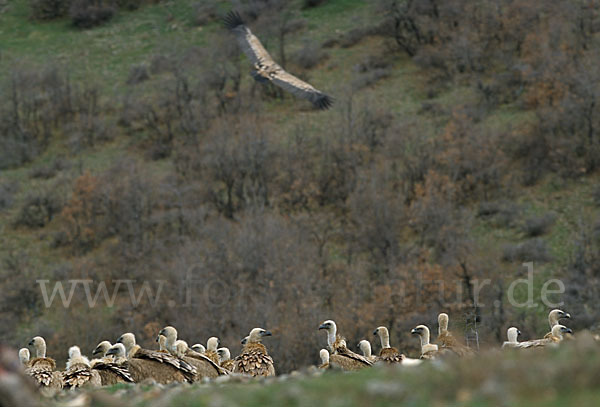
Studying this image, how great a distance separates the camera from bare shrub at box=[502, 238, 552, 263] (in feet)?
115

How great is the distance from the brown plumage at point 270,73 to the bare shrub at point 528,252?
17273 millimetres

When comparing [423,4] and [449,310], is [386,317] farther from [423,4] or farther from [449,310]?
[423,4]

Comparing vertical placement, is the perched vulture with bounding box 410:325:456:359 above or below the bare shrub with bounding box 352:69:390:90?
above

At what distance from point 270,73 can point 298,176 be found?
23.5m

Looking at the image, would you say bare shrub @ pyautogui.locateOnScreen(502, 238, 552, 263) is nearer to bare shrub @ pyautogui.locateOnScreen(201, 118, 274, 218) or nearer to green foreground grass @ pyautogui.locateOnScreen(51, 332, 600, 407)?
bare shrub @ pyautogui.locateOnScreen(201, 118, 274, 218)

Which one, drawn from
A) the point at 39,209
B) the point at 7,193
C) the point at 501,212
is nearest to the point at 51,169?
the point at 7,193

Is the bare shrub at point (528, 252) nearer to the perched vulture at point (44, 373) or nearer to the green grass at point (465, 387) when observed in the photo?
the perched vulture at point (44, 373)

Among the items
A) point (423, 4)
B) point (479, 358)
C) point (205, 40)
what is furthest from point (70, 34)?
point (479, 358)

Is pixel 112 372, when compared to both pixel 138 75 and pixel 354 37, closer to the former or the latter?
pixel 138 75

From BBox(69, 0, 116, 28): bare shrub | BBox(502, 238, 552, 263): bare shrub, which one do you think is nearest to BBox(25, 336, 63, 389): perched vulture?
BBox(502, 238, 552, 263): bare shrub

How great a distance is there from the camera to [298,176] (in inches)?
1736

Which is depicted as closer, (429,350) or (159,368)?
(159,368)

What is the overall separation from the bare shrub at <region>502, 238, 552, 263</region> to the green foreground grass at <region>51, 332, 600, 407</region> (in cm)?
2973

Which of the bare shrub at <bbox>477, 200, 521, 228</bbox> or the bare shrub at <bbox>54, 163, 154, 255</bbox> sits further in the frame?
the bare shrub at <bbox>54, 163, 154, 255</bbox>
